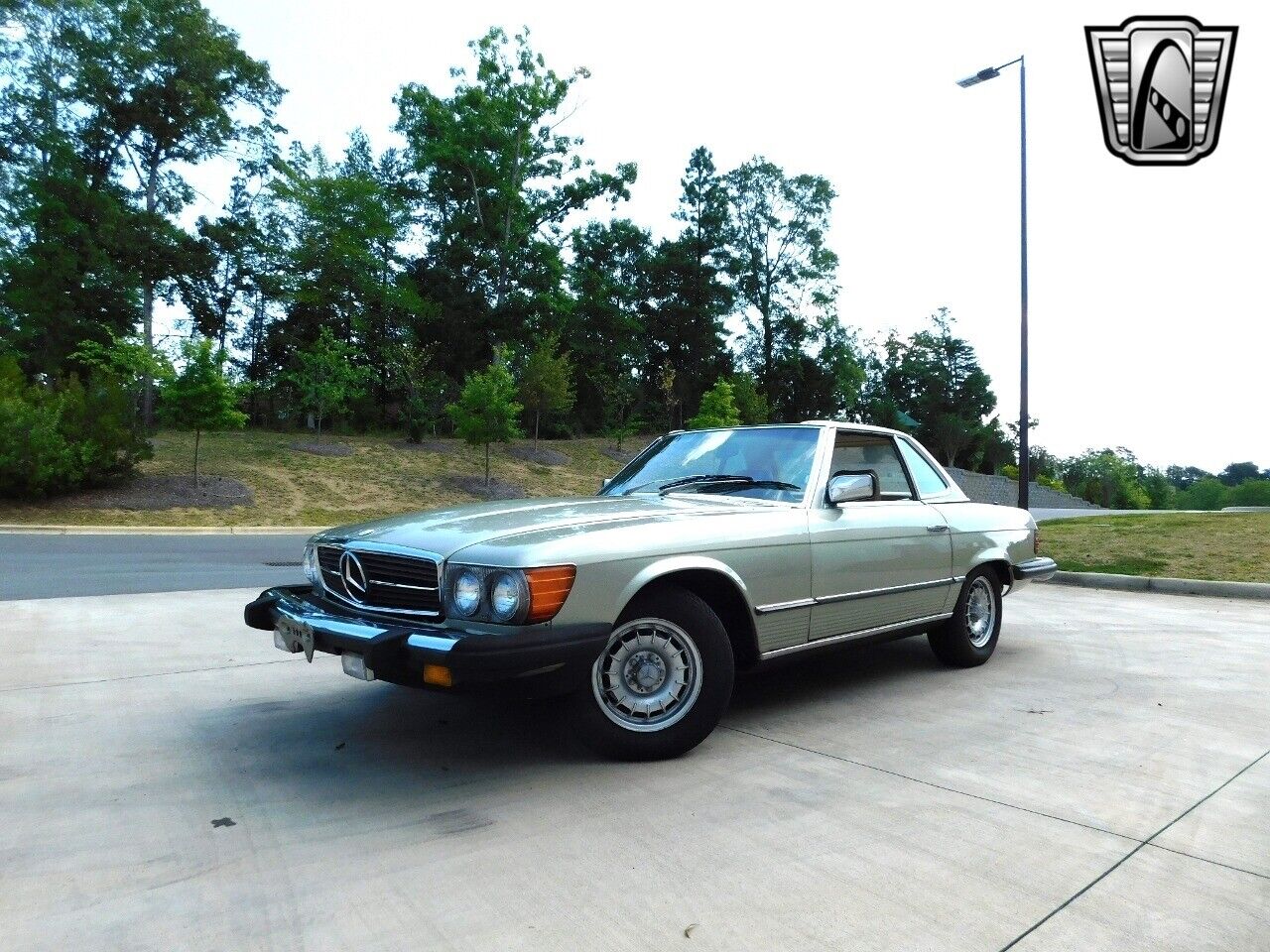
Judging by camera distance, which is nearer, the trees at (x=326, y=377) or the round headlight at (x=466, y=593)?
the round headlight at (x=466, y=593)

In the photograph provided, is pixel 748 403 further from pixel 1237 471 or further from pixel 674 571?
pixel 1237 471

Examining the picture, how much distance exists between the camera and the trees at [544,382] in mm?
31859

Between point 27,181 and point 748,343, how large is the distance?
34817 mm

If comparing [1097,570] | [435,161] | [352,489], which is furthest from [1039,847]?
[435,161]

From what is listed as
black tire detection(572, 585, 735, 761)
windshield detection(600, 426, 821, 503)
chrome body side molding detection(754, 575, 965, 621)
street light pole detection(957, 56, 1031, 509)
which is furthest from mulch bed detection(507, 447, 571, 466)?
black tire detection(572, 585, 735, 761)

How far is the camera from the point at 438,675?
10.6 feet

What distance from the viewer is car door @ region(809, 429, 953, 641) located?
177 inches

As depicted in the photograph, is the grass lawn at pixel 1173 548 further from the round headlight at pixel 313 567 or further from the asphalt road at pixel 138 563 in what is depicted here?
the asphalt road at pixel 138 563

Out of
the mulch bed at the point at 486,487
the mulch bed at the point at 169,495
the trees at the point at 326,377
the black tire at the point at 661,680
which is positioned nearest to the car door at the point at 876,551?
the black tire at the point at 661,680

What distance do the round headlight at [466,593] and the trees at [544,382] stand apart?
28.6 meters

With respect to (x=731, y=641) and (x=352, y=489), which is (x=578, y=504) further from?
(x=352, y=489)

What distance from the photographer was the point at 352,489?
75.0 feet

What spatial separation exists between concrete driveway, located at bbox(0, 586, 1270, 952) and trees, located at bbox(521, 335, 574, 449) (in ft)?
87.9

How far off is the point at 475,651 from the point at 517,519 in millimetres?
908
